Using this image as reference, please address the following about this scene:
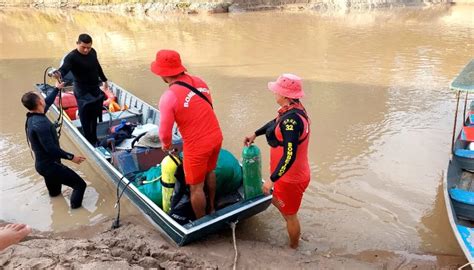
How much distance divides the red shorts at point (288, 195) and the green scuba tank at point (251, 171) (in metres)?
0.40

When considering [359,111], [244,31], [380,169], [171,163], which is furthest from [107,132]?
[244,31]

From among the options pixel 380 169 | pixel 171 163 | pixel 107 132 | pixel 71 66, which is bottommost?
pixel 380 169

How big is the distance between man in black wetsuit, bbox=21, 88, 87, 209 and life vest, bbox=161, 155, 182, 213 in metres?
1.25

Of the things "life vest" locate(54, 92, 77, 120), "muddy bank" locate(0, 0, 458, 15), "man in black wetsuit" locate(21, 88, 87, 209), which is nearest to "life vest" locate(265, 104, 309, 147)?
"man in black wetsuit" locate(21, 88, 87, 209)

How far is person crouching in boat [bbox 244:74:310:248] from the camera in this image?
3748 mm

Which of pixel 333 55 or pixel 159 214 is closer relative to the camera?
pixel 159 214

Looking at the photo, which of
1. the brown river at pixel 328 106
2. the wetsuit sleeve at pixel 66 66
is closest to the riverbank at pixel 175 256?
the brown river at pixel 328 106

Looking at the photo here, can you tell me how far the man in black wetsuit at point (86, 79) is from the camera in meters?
6.15

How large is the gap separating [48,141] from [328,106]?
6.41 meters

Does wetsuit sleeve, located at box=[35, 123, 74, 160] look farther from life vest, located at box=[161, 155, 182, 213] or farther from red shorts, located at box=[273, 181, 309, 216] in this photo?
red shorts, located at box=[273, 181, 309, 216]

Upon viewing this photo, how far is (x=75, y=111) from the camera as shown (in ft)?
27.7

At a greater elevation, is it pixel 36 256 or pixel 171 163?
pixel 171 163

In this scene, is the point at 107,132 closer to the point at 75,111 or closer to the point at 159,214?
the point at 75,111

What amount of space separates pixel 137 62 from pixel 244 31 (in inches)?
296
